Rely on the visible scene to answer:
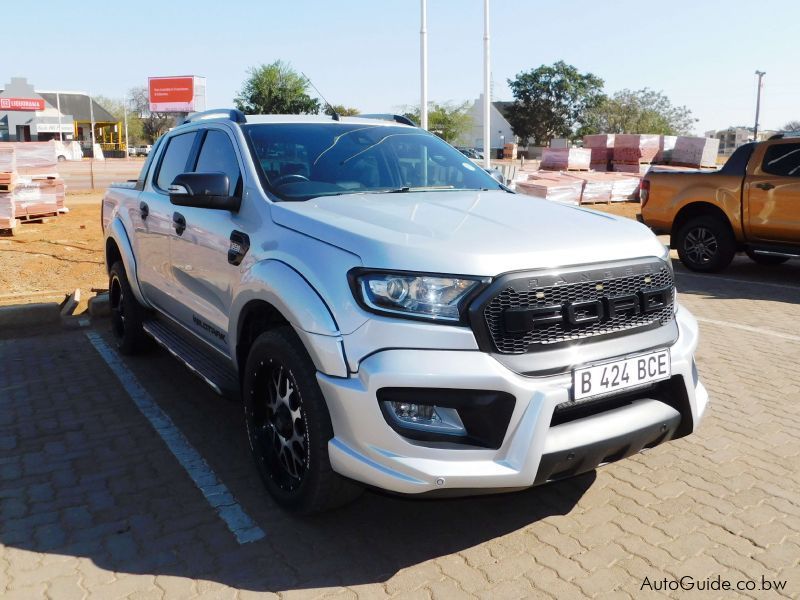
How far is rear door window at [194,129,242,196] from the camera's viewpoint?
13.0ft

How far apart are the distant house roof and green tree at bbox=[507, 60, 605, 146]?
167 ft

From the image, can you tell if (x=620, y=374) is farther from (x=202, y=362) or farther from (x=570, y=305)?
(x=202, y=362)

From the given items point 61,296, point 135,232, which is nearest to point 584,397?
point 135,232

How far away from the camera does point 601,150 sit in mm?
28203

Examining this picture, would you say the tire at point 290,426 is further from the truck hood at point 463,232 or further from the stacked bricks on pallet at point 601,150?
the stacked bricks on pallet at point 601,150

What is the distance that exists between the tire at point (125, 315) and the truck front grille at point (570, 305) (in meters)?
3.88

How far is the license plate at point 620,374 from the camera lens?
112 inches

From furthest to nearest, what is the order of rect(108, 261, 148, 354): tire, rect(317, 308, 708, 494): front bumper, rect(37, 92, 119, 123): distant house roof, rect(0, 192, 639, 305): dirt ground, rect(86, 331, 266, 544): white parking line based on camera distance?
1. rect(37, 92, 119, 123): distant house roof
2. rect(0, 192, 639, 305): dirt ground
3. rect(108, 261, 148, 354): tire
4. rect(86, 331, 266, 544): white parking line
5. rect(317, 308, 708, 494): front bumper

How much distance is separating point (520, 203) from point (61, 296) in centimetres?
615

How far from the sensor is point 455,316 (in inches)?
109

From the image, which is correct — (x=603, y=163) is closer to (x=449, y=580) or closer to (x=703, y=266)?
(x=703, y=266)

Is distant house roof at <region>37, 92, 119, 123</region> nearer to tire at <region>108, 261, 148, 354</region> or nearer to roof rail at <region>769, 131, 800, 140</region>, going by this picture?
roof rail at <region>769, 131, 800, 140</region>

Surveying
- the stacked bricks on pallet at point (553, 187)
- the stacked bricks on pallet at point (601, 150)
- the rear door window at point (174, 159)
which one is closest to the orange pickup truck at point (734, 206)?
the rear door window at point (174, 159)

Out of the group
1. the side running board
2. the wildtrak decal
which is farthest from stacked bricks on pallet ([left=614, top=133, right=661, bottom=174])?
the wildtrak decal
